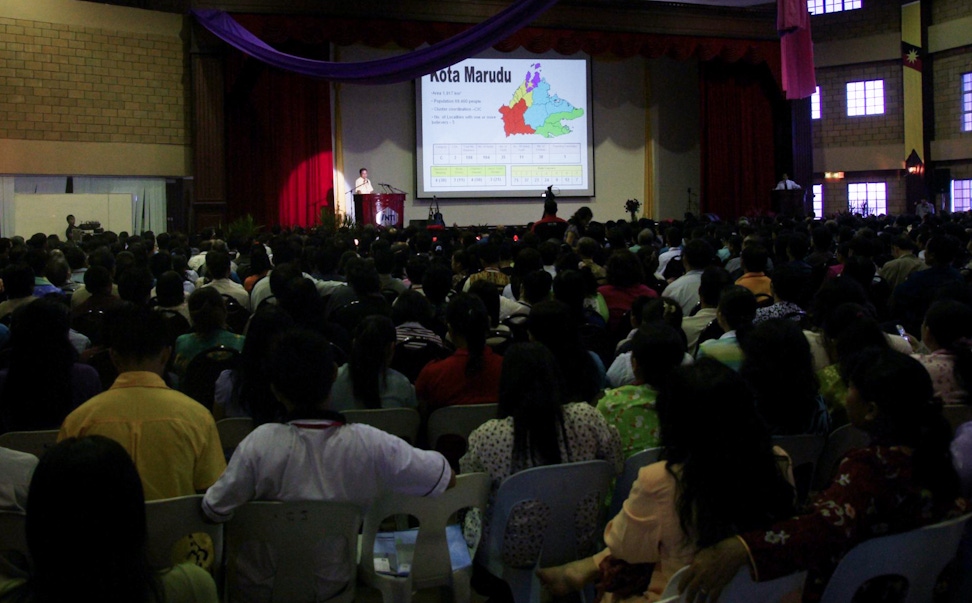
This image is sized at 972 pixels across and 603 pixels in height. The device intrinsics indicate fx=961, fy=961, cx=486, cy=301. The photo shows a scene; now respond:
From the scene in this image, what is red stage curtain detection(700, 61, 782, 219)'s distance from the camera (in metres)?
16.6

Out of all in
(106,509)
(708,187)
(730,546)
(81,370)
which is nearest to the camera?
(106,509)

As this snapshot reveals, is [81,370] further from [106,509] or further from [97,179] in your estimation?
[97,179]

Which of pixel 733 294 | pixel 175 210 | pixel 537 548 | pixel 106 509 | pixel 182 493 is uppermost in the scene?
pixel 175 210

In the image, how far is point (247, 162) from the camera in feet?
46.7

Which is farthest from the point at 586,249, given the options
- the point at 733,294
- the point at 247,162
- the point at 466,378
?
the point at 247,162

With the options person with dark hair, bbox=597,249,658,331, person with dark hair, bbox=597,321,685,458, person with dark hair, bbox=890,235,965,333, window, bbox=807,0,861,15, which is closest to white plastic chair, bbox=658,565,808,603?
person with dark hair, bbox=597,321,685,458

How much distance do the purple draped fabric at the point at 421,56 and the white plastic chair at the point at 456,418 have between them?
222 inches

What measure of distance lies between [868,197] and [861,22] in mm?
3412

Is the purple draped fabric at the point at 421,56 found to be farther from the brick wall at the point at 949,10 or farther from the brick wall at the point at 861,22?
the brick wall at the point at 949,10

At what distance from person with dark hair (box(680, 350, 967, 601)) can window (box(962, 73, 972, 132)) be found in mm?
18413

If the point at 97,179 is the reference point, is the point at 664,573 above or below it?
below

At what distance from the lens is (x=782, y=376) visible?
2758 mm

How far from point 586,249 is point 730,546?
14.6 feet

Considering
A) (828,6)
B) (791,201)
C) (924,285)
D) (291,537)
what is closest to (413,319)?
(291,537)
